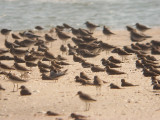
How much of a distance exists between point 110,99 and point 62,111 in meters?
1.44

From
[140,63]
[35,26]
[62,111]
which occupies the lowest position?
[62,111]

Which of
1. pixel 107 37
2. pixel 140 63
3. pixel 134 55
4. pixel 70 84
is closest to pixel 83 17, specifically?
pixel 107 37

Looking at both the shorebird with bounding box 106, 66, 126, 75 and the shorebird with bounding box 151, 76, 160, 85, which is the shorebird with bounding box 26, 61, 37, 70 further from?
the shorebird with bounding box 151, 76, 160, 85

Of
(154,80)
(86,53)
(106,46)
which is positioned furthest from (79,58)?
(154,80)

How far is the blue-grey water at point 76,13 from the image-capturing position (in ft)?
83.2

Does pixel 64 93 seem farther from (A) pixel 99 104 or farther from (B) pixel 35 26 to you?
(B) pixel 35 26

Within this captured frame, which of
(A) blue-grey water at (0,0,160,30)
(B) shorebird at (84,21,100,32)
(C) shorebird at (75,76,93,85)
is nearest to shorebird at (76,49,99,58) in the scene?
(C) shorebird at (75,76,93,85)

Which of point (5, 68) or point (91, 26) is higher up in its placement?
point (91, 26)

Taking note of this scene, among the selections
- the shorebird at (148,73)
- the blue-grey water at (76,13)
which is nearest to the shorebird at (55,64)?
the shorebird at (148,73)

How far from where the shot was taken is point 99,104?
1099 centimetres

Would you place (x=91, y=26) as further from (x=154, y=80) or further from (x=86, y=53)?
(x=154, y=80)

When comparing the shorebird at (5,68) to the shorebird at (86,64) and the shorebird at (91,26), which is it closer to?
the shorebird at (86,64)

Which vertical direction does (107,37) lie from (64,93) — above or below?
above

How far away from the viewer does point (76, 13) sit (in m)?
28.5
